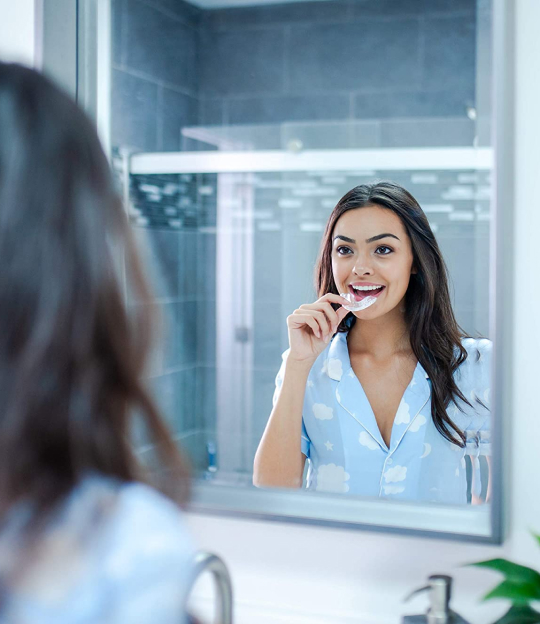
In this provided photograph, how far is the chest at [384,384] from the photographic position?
113 cm

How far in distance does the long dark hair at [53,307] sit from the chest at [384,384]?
29.5 inches

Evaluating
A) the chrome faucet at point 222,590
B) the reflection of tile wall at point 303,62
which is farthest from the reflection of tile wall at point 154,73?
the chrome faucet at point 222,590

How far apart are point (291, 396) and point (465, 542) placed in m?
0.44

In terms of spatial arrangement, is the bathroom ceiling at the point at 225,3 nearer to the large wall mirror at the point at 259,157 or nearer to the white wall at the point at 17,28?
the large wall mirror at the point at 259,157

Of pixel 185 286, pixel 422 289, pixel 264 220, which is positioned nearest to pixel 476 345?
pixel 422 289

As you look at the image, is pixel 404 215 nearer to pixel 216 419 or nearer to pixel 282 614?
pixel 282 614

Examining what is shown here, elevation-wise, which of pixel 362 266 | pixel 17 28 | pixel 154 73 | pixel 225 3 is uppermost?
pixel 225 3

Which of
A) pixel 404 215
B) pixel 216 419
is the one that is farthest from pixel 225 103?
pixel 404 215

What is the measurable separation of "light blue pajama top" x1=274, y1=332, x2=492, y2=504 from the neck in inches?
2.6

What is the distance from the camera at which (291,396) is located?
1.11m

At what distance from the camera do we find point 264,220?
2041 millimetres

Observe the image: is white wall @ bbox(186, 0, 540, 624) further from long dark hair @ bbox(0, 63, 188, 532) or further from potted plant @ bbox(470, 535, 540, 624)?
long dark hair @ bbox(0, 63, 188, 532)

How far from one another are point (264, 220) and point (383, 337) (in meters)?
0.92

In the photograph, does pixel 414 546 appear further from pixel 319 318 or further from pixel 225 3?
pixel 225 3
